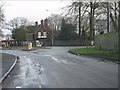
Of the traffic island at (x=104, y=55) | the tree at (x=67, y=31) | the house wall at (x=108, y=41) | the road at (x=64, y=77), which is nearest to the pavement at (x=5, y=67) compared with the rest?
the road at (x=64, y=77)

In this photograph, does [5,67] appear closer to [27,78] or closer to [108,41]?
[27,78]

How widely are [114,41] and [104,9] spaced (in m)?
10.9

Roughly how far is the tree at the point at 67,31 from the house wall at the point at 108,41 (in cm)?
3705

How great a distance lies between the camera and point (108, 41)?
2031 inches

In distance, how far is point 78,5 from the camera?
61.7m

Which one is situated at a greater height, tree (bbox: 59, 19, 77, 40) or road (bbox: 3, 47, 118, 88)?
tree (bbox: 59, 19, 77, 40)

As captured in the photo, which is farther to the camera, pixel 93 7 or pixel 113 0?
pixel 93 7

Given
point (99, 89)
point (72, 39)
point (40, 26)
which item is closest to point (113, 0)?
point (99, 89)

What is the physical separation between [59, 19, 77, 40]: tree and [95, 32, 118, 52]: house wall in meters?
37.1

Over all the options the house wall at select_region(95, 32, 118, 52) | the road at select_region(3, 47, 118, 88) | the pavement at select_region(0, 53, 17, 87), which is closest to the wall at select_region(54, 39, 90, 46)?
the house wall at select_region(95, 32, 118, 52)

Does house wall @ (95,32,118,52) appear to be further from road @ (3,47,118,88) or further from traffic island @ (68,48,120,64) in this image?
road @ (3,47,118,88)

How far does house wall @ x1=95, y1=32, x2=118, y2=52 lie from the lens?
1801 inches

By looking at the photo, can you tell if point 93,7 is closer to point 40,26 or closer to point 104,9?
point 104,9

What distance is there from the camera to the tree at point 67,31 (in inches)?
3857
